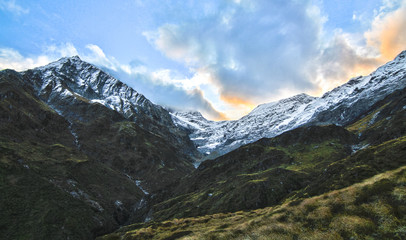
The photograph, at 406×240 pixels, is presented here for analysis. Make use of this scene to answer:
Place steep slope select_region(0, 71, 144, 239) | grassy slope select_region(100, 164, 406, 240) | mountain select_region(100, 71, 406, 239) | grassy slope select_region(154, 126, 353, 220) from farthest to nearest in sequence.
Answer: grassy slope select_region(154, 126, 353, 220)
steep slope select_region(0, 71, 144, 239)
mountain select_region(100, 71, 406, 239)
grassy slope select_region(100, 164, 406, 240)

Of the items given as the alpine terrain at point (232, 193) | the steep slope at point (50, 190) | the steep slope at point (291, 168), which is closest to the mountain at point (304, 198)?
the alpine terrain at point (232, 193)

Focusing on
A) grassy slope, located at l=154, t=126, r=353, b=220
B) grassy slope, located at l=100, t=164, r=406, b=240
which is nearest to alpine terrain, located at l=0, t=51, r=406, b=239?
grassy slope, located at l=100, t=164, r=406, b=240

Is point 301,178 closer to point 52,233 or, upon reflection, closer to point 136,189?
point 52,233

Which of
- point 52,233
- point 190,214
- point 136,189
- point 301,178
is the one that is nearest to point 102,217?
point 52,233

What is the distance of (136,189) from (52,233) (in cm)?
10341

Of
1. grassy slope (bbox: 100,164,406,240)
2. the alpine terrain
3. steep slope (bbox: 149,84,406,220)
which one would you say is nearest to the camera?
grassy slope (bbox: 100,164,406,240)

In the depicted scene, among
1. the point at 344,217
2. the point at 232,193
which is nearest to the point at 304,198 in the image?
the point at 344,217

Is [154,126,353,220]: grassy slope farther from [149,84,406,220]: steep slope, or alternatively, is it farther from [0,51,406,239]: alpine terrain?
[0,51,406,239]: alpine terrain

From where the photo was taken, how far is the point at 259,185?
107812mm

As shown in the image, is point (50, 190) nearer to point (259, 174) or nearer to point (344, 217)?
point (259, 174)

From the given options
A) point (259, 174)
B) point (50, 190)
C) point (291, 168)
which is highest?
point (291, 168)

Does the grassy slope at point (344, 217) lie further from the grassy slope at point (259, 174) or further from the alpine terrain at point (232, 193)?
the grassy slope at point (259, 174)

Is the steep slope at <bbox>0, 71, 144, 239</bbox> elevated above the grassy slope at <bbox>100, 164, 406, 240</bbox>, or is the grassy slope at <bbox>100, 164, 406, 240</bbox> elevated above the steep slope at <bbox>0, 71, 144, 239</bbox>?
the grassy slope at <bbox>100, 164, 406, 240</bbox>

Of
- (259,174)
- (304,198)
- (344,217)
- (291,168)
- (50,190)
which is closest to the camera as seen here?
(344,217)
